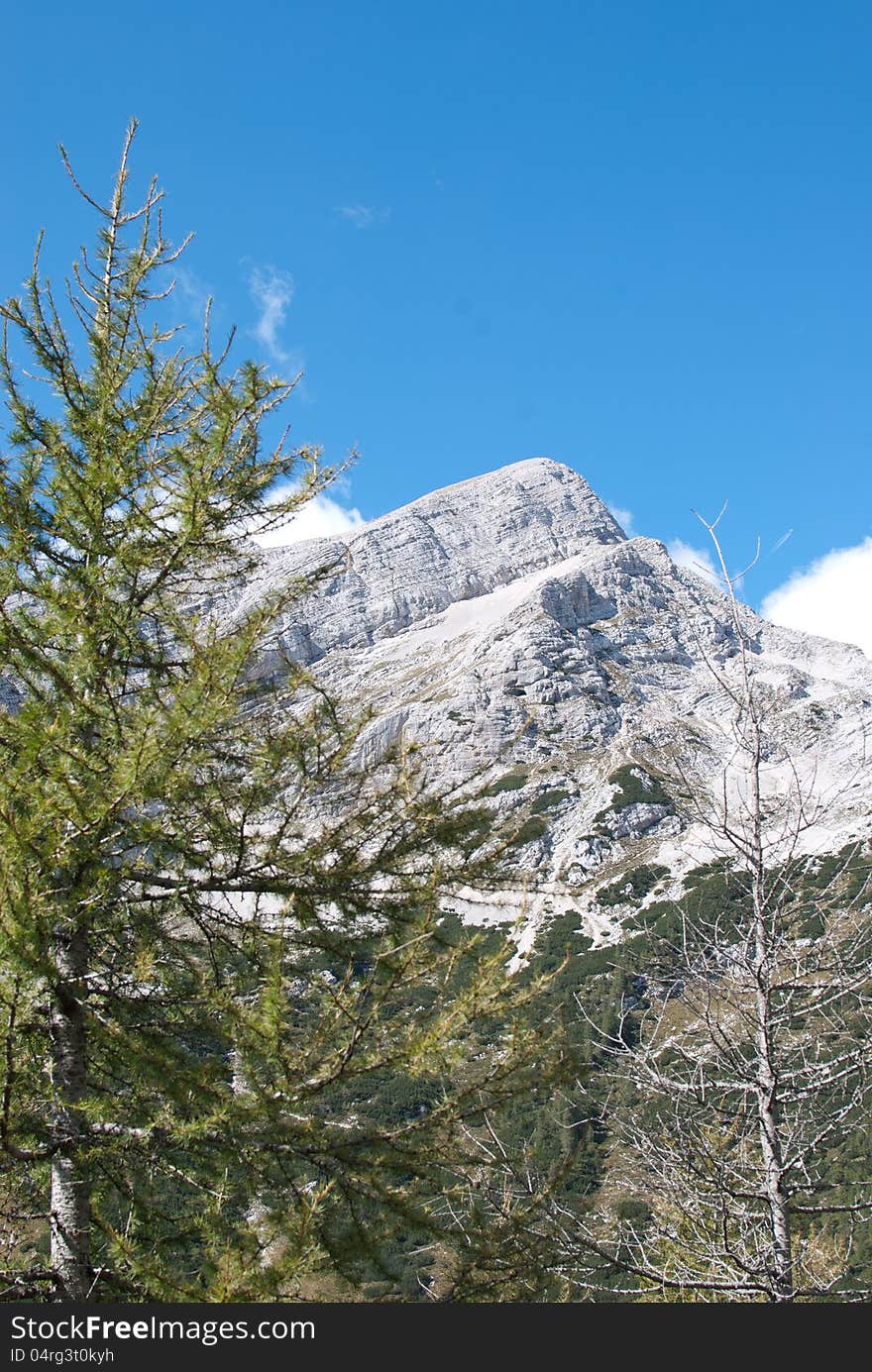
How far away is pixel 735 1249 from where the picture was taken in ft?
23.5

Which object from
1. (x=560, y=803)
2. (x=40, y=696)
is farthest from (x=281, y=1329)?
(x=560, y=803)

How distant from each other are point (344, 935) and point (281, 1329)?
2.12m

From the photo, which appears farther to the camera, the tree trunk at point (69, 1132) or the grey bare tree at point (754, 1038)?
the grey bare tree at point (754, 1038)

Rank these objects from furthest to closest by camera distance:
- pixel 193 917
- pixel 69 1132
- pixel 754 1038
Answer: pixel 754 1038 < pixel 193 917 < pixel 69 1132

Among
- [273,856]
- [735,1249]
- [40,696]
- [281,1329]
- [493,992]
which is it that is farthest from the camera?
[735,1249]

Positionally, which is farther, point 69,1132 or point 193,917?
point 193,917

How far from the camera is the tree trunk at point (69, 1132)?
5000mm

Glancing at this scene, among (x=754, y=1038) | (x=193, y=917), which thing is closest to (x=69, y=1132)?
(x=193, y=917)

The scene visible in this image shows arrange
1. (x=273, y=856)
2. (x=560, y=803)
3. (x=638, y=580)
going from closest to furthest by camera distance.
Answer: (x=273, y=856) → (x=560, y=803) → (x=638, y=580)

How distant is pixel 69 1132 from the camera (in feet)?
16.8

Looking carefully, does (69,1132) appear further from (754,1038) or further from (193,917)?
(754,1038)

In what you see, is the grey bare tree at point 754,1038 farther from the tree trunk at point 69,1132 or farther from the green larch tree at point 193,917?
the tree trunk at point 69,1132

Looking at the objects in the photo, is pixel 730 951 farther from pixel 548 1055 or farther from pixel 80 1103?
pixel 80 1103

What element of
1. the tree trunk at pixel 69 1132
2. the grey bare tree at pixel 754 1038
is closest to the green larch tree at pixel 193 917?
the tree trunk at pixel 69 1132
